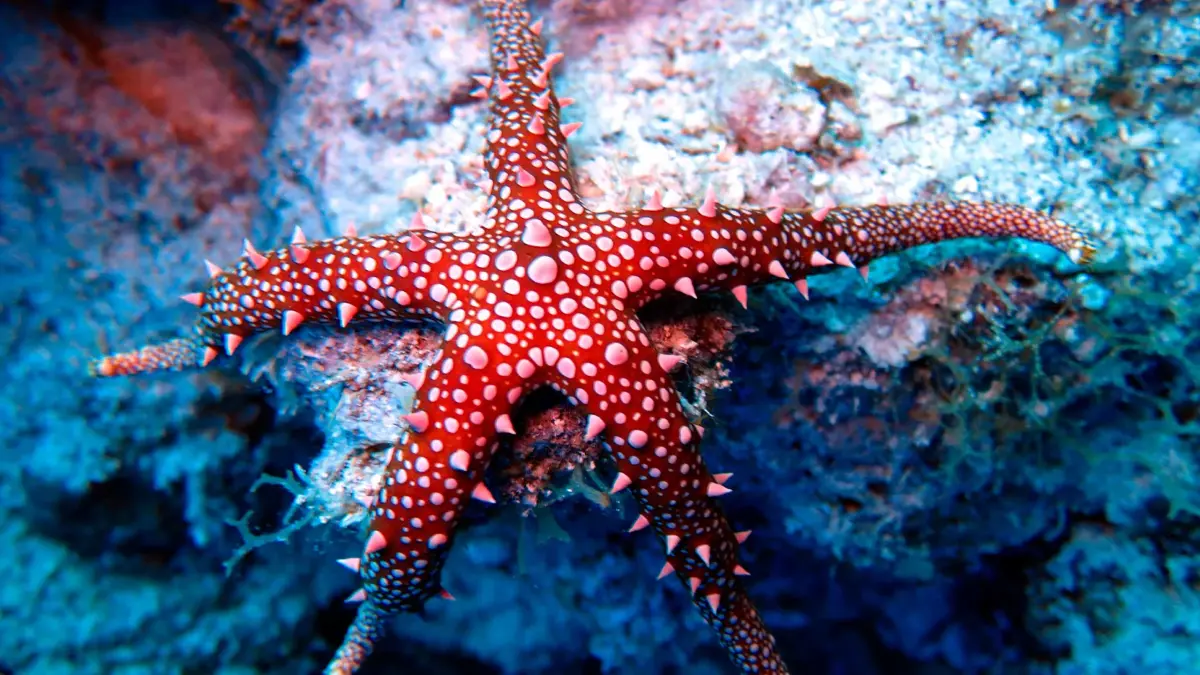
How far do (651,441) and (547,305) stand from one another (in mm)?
756

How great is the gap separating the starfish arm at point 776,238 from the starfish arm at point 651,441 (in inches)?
11.9

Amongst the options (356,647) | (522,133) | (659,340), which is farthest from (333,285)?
(356,647)

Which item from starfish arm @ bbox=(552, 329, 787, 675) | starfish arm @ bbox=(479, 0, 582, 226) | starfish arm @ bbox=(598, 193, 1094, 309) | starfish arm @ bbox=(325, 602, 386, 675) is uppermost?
starfish arm @ bbox=(479, 0, 582, 226)

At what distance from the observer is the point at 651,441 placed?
9.05 ft

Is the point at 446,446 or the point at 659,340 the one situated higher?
the point at 446,446

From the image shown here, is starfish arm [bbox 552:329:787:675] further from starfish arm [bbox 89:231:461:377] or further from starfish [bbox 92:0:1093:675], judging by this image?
starfish arm [bbox 89:231:461:377]

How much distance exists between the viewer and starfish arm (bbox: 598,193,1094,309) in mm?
2973

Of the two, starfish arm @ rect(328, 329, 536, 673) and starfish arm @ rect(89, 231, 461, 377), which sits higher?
starfish arm @ rect(89, 231, 461, 377)

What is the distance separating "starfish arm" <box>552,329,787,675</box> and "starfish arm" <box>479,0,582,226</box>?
33.3 inches

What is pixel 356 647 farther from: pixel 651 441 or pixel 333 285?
pixel 651 441

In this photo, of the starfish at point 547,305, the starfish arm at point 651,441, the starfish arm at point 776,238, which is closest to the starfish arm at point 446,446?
the starfish at point 547,305

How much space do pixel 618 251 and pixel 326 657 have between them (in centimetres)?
539

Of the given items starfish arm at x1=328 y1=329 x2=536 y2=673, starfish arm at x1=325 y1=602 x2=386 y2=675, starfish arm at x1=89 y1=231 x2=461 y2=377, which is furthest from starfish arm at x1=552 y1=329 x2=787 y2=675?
starfish arm at x1=325 y1=602 x2=386 y2=675

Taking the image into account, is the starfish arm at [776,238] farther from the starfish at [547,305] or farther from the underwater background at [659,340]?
the underwater background at [659,340]
